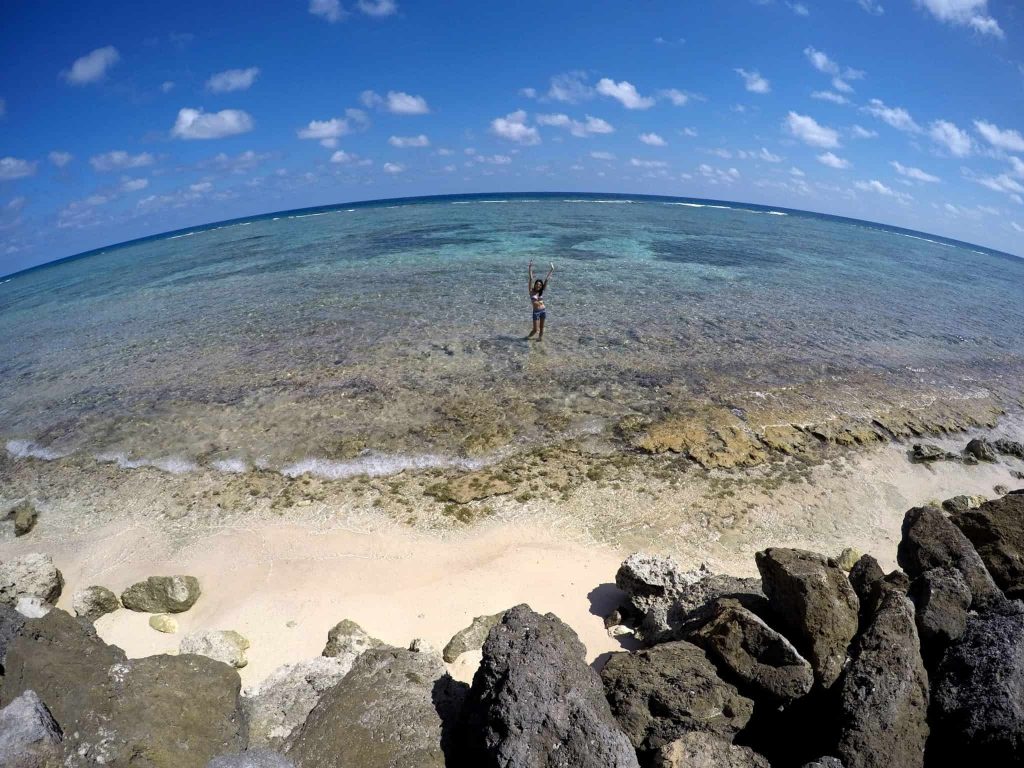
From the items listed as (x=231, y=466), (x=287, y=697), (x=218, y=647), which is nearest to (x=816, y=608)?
(x=287, y=697)

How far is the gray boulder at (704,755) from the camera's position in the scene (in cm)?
363

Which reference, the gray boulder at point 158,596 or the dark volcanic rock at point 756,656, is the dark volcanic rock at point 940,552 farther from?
the gray boulder at point 158,596

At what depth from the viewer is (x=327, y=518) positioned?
8.90 m

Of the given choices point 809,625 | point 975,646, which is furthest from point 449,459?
point 975,646

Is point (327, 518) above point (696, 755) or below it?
below

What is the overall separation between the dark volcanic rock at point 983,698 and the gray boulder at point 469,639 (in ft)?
13.8

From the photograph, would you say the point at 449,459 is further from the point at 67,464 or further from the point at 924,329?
the point at 924,329

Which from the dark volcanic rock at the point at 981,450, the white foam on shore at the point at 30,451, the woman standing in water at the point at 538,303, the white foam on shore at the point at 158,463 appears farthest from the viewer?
the woman standing in water at the point at 538,303

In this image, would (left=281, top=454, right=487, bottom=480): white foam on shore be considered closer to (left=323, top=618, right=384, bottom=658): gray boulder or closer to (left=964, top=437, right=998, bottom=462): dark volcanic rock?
(left=323, top=618, right=384, bottom=658): gray boulder

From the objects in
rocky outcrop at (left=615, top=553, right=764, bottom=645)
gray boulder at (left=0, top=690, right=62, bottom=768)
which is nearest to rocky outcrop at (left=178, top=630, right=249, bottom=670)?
gray boulder at (left=0, top=690, right=62, bottom=768)

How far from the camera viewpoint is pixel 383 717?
439 centimetres

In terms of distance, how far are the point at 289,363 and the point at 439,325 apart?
5.37m

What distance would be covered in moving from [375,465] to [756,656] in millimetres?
7713

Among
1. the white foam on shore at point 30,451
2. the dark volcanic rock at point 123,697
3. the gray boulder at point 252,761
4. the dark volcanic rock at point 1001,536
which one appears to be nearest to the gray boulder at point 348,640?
the dark volcanic rock at point 123,697
